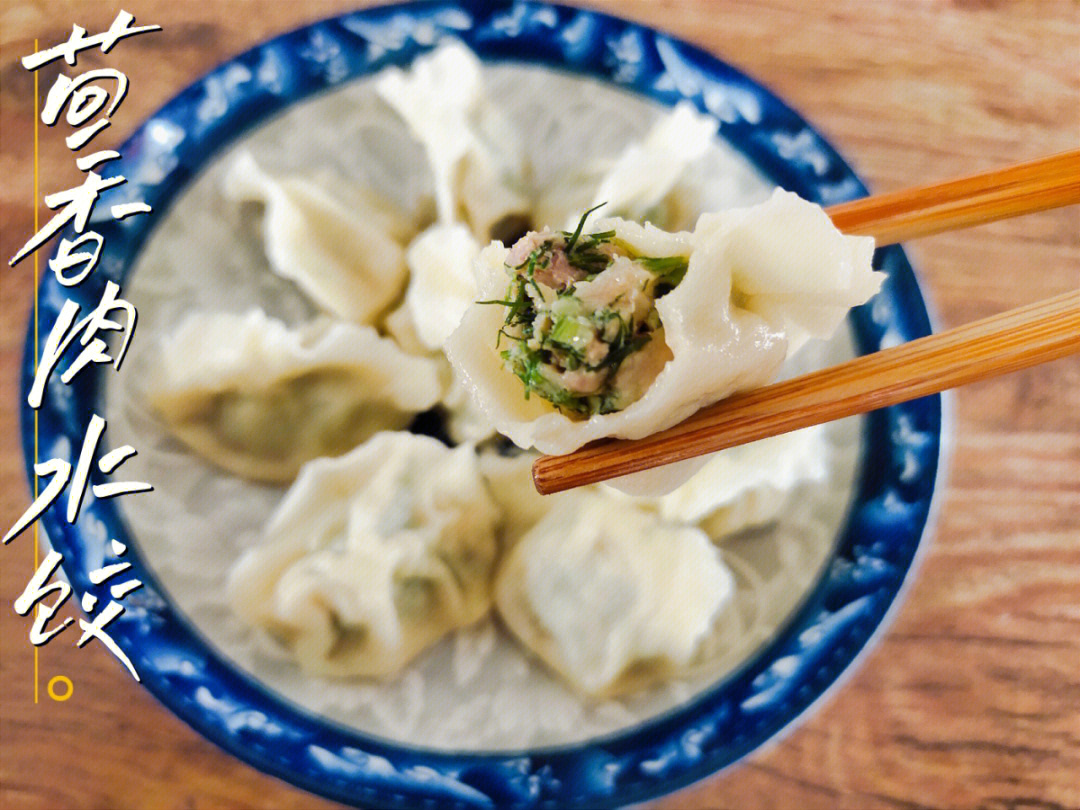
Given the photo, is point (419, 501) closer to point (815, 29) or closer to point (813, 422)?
point (813, 422)

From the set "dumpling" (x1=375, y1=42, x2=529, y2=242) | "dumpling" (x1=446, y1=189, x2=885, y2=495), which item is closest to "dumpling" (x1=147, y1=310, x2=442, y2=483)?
"dumpling" (x1=375, y1=42, x2=529, y2=242)

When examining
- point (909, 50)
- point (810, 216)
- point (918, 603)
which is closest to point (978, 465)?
point (918, 603)

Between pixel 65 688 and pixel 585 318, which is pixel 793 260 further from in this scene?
pixel 65 688

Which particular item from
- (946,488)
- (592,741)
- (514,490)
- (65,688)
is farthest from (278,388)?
(946,488)

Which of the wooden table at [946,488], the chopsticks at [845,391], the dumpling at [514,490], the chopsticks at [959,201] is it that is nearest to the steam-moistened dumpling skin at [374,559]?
the dumpling at [514,490]

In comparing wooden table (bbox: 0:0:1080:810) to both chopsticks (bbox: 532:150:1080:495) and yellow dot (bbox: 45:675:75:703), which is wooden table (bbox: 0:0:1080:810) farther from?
chopsticks (bbox: 532:150:1080:495)

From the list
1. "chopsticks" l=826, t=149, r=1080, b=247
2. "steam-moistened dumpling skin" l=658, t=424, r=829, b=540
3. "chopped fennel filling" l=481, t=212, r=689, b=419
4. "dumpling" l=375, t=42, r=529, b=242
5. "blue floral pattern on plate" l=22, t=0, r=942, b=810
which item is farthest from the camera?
"dumpling" l=375, t=42, r=529, b=242
